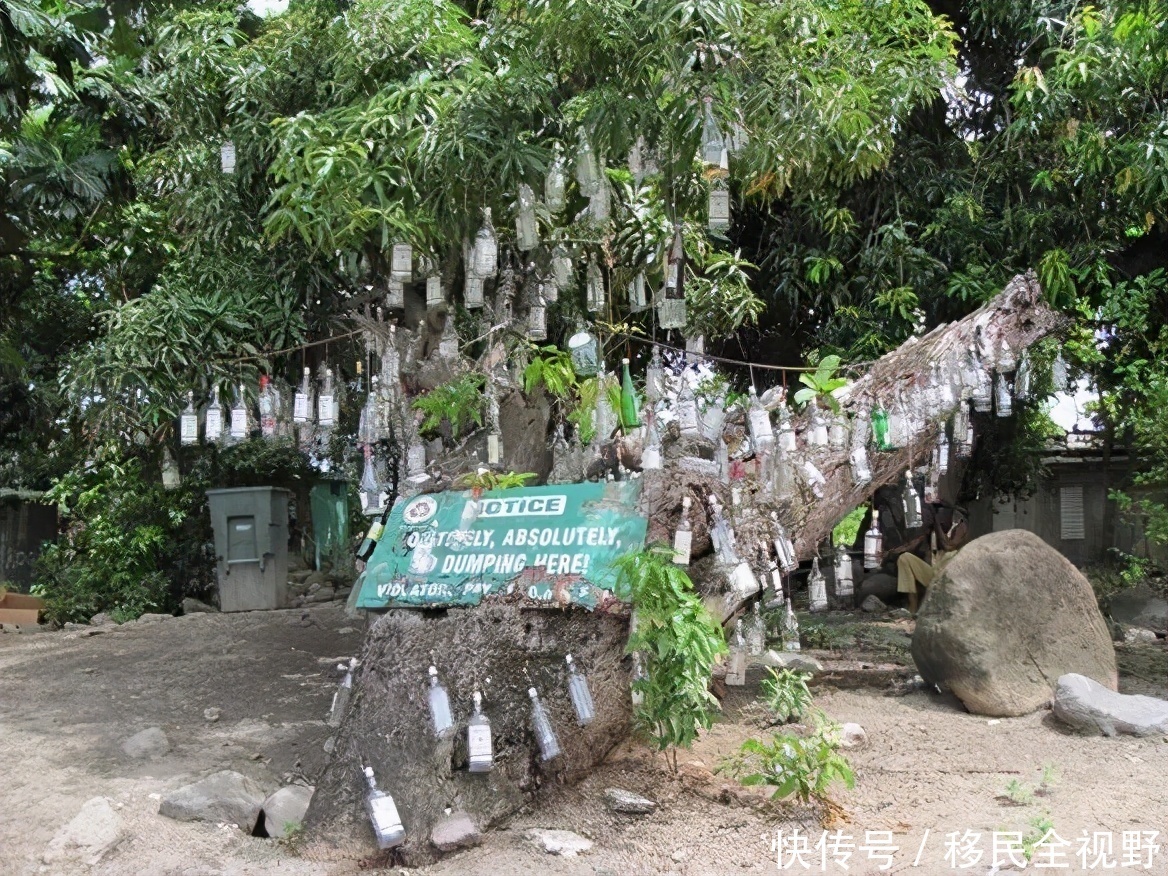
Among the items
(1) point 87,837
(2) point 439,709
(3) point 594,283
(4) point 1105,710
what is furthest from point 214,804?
(4) point 1105,710

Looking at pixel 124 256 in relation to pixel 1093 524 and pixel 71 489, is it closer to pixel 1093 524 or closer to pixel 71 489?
pixel 71 489

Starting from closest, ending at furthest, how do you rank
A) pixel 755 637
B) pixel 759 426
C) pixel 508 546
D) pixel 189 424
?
pixel 508 546, pixel 759 426, pixel 755 637, pixel 189 424

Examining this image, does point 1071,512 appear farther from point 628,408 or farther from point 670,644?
point 670,644

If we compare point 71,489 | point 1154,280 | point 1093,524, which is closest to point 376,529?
point 1154,280

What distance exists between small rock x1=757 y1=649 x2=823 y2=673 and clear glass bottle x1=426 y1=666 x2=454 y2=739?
345 cm

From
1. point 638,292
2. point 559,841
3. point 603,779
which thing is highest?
point 638,292

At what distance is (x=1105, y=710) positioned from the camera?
588cm

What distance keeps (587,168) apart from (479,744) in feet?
9.30

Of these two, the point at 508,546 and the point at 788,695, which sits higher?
the point at 508,546

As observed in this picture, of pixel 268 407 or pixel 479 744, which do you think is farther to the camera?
pixel 268 407

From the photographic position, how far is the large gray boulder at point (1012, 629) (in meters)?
6.38

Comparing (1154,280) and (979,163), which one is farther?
(979,163)

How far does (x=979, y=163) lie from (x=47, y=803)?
846cm

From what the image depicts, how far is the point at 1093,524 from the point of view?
14.5 metres
